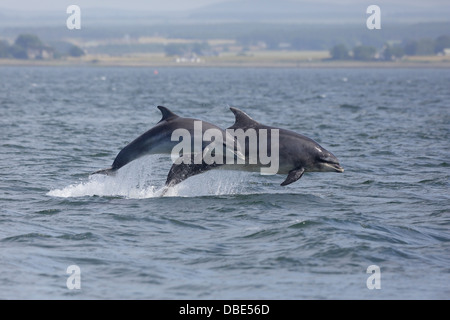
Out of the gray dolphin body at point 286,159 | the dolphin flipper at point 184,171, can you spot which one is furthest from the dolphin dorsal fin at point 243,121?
the dolphin flipper at point 184,171

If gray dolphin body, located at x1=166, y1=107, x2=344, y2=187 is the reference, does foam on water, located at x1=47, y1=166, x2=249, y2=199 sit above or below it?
below

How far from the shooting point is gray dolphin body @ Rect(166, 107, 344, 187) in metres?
16.4

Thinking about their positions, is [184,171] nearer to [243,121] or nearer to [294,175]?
[243,121]

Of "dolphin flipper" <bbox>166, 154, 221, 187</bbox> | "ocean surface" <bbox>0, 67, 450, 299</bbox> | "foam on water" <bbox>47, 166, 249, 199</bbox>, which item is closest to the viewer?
"ocean surface" <bbox>0, 67, 450, 299</bbox>

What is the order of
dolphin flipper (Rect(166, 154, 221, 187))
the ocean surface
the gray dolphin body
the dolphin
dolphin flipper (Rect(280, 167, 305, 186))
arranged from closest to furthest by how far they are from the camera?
1. the ocean surface
2. the dolphin
3. dolphin flipper (Rect(280, 167, 305, 186))
4. the gray dolphin body
5. dolphin flipper (Rect(166, 154, 221, 187))

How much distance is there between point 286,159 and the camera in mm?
16422

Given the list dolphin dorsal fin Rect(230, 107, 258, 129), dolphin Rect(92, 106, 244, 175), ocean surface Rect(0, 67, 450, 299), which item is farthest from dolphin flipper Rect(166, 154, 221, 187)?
dolphin dorsal fin Rect(230, 107, 258, 129)

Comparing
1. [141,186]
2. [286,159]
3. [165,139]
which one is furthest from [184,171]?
[286,159]

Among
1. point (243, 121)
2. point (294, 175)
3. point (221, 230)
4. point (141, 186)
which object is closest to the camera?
point (221, 230)

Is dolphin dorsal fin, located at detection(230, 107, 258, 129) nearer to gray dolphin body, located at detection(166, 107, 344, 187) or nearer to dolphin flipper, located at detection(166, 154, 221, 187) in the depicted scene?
gray dolphin body, located at detection(166, 107, 344, 187)

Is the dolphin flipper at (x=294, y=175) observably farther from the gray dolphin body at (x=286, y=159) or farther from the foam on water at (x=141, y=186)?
the foam on water at (x=141, y=186)

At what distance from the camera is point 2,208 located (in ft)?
49.9

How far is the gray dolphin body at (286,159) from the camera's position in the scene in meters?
16.4
